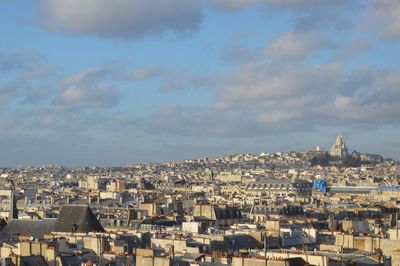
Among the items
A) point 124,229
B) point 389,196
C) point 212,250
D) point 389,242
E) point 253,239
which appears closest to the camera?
point 389,242

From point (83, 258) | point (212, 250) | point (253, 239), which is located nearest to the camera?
point (83, 258)

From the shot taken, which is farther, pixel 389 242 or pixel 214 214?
pixel 214 214

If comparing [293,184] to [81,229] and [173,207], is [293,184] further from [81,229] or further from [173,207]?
[81,229]

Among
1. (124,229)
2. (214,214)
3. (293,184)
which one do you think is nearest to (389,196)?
(293,184)

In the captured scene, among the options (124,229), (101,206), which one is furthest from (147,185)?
(124,229)

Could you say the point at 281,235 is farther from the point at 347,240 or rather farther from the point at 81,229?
the point at 81,229

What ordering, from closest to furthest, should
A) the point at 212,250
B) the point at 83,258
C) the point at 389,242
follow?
the point at 83,258 → the point at 389,242 → the point at 212,250

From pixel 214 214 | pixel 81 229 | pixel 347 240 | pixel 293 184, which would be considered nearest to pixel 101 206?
pixel 214 214

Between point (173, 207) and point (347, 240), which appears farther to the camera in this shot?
point (173, 207)

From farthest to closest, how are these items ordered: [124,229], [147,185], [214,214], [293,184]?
[147,185], [293,184], [214,214], [124,229]
